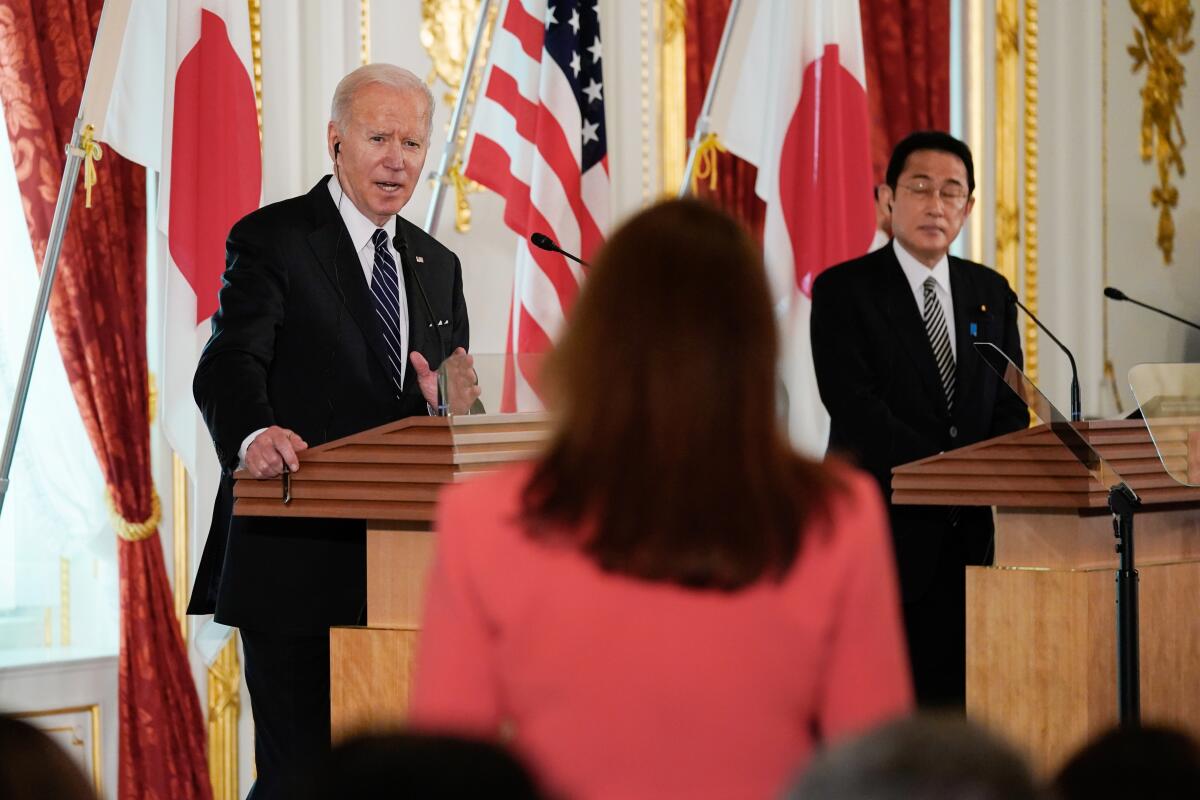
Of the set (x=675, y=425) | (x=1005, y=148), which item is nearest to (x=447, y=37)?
(x=1005, y=148)

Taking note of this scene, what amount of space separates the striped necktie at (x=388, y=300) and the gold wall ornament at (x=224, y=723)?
1.97 meters

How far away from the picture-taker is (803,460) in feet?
4.99

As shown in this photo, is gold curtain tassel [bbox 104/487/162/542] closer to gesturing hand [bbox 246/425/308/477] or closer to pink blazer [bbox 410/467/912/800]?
gesturing hand [bbox 246/425/308/477]

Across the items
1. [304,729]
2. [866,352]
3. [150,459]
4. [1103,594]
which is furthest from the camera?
[150,459]

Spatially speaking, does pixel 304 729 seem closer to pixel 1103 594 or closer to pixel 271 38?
pixel 1103 594

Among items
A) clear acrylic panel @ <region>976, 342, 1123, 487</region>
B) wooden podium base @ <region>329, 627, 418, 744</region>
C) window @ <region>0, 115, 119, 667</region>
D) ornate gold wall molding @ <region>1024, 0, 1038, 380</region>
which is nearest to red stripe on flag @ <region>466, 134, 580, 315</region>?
window @ <region>0, 115, 119, 667</region>

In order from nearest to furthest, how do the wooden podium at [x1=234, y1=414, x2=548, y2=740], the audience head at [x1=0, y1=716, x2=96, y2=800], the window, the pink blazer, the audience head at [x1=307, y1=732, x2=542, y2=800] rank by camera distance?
the audience head at [x1=307, y1=732, x2=542, y2=800]
the audience head at [x1=0, y1=716, x2=96, y2=800]
the pink blazer
the wooden podium at [x1=234, y1=414, x2=548, y2=740]
the window

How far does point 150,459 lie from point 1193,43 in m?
5.36

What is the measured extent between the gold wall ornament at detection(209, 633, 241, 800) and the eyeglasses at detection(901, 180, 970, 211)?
2482 mm

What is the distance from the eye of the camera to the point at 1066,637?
3.21 meters

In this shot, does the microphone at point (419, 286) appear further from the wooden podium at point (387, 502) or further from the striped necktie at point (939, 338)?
the striped necktie at point (939, 338)

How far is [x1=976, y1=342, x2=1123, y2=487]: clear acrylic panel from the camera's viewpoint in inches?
119

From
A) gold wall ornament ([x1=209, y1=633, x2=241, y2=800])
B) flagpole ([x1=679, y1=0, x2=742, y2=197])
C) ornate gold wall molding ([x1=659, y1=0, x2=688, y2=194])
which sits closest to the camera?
gold wall ornament ([x1=209, y1=633, x2=241, y2=800])

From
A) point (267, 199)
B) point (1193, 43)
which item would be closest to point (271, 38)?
point (267, 199)
